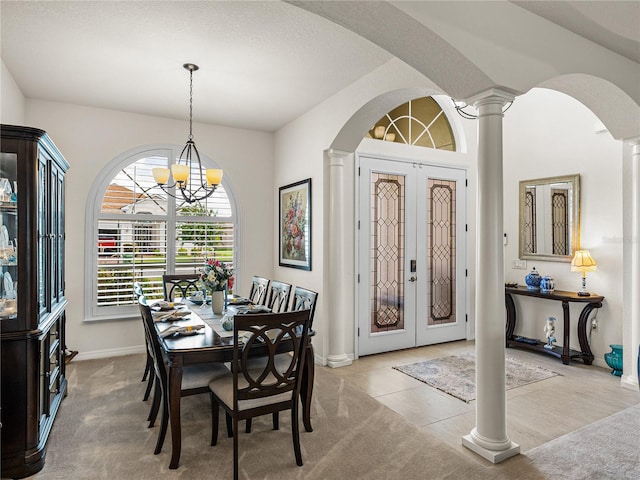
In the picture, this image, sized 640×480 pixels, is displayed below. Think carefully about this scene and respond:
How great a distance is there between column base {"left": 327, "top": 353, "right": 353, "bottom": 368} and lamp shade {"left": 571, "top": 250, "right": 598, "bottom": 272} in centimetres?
275

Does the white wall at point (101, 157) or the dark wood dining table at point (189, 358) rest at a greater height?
the white wall at point (101, 157)

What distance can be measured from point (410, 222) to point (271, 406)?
10.5ft

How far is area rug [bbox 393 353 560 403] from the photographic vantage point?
3.70 m

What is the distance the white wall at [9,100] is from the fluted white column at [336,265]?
9.83 feet

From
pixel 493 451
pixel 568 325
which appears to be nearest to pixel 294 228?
pixel 493 451

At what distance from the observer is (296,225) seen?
16.1 ft

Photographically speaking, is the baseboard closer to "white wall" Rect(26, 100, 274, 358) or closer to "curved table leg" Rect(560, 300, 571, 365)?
"white wall" Rect(26, 100, 274, 358)

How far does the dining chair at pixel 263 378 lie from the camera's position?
2.30 metres

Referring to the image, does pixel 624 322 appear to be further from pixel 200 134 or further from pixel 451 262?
pixel 200 134

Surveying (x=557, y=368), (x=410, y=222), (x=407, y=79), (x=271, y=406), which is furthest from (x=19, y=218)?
(x=557, y=368)

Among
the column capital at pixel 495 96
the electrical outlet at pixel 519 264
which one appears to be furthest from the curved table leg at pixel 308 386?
the electrical outlet at pixel 519 264

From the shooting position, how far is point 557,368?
4301 millimetres

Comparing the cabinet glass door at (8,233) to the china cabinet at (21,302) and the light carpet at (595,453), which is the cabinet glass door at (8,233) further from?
the light carpet at (595,453)

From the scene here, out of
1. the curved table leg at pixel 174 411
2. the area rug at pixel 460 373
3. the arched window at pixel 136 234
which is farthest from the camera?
the arched window at pixel 136 234
